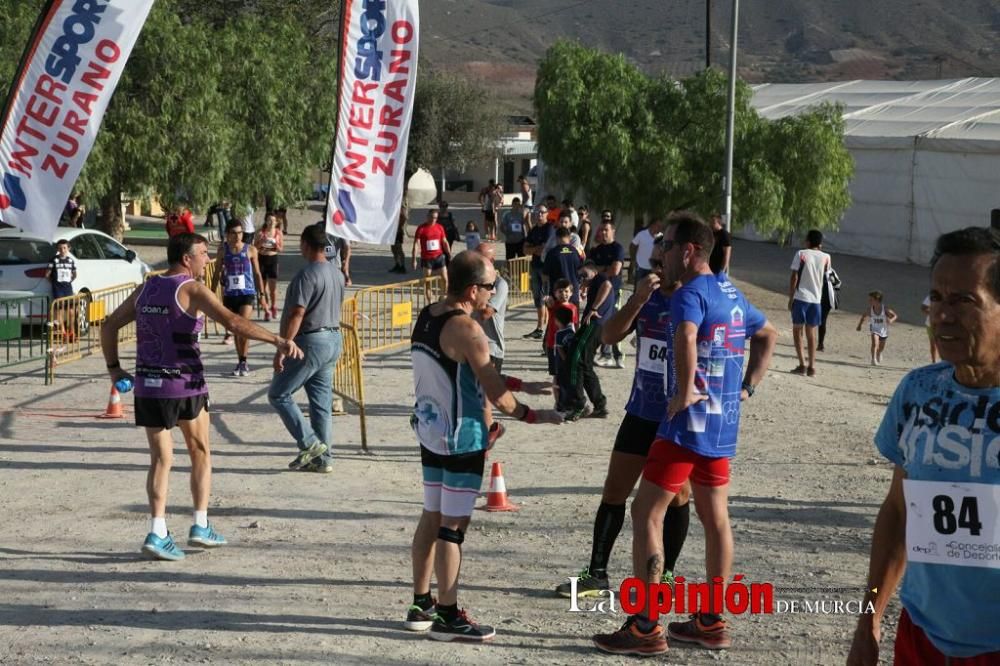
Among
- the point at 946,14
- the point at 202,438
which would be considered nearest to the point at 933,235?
the point at 202,438

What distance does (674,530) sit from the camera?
653 cm

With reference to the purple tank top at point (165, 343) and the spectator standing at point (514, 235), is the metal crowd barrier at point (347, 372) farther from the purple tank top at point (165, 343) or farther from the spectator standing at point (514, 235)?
the spectator standing at point (514, 235)

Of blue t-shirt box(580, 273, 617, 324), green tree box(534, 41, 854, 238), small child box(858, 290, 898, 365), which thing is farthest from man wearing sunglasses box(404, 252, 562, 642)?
green tree box(534, 41, 854, 238)

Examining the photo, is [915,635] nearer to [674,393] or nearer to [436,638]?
[674,393]

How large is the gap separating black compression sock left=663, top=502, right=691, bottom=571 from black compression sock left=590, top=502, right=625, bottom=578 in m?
0.24

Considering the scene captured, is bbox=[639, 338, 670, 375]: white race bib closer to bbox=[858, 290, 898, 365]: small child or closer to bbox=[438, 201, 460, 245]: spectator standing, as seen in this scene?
bbox=[858, 290, 898, 365]: small child

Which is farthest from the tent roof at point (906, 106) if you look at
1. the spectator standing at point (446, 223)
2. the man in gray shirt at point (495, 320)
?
the man in gray shirt at point (495, 320)

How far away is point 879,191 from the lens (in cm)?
3759

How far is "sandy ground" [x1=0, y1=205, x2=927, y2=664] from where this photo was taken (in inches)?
241

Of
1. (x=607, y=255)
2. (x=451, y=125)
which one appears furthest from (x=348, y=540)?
Result: (x=451, y=125)

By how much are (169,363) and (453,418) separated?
7.16 ft

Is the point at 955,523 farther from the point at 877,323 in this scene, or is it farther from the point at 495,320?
the point at 877,323

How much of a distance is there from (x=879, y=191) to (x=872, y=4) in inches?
6410
